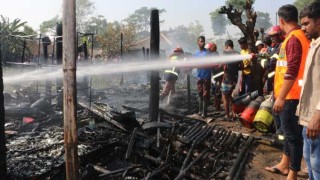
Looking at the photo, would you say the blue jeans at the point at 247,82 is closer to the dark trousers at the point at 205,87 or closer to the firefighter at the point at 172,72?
the dark trousers at the point at 205,87

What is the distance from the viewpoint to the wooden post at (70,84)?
11.3ft

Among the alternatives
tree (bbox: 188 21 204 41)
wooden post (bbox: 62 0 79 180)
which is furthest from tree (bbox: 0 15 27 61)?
tree (bbox: 188 21 204 41)

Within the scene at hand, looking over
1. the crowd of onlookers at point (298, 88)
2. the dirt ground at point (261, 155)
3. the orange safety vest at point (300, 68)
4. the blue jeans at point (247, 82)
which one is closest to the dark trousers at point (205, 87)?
the dirt ground at point (261, 155)

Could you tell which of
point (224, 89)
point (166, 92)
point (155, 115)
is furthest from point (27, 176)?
point (166, 92)

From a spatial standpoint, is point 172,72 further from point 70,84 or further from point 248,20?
point 70,84

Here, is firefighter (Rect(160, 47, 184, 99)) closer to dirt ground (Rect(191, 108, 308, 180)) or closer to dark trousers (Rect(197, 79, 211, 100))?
dark trousers (Rect(197, 79, 211, 100))

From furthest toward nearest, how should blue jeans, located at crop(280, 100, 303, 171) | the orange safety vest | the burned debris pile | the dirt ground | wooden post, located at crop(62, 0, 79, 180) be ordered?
the burned debris pile < the dirt ground < blue jeans, located at crop(280, 100, 303, 171) < the orange safety vest < wooden post, located at crop(62, 0, 79, 180)

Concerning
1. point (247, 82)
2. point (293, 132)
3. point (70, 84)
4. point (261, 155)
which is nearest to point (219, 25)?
point (247, 82)

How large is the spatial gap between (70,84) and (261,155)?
4211 mm

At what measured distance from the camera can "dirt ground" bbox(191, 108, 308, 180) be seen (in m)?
4.97

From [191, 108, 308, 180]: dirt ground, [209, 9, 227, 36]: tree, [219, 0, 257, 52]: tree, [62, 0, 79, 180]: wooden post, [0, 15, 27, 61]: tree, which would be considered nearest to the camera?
[62, 0, 79, 180]: wooden post

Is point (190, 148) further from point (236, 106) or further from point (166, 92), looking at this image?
point (166, 92)

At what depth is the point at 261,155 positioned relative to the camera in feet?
19.8

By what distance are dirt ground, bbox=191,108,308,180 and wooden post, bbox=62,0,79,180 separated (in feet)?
9.36
